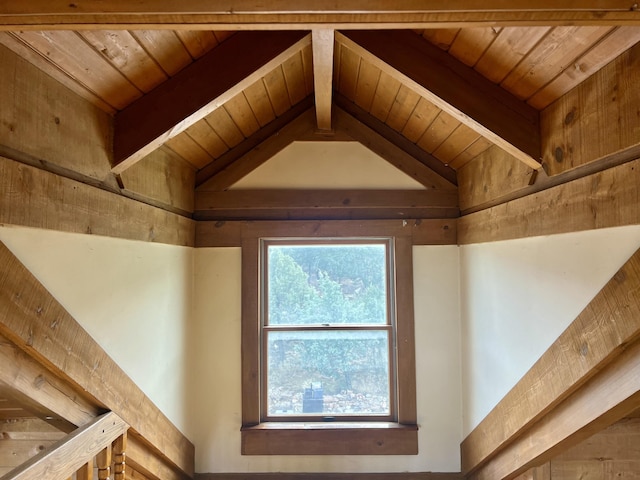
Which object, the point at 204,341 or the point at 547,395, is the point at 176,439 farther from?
the point at 547,395

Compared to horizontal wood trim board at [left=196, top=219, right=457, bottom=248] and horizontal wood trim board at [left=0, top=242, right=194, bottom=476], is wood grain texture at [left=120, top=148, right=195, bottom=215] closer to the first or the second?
horizontal wood trim board at [left=196, top=219, right=457, bottom=248]

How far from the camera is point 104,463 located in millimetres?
1781

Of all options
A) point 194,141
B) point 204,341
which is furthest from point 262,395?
point 194,141

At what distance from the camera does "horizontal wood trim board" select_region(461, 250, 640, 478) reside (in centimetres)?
139

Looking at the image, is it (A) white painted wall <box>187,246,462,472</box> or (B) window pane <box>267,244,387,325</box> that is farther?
(B) window pane <box>267,244,387,325</box>

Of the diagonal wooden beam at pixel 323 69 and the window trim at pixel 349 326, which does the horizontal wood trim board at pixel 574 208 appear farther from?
the diagonal wooden beam at pixel 323 69

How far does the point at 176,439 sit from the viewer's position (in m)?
2.64

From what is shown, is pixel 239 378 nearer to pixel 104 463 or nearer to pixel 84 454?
pixel 104 463

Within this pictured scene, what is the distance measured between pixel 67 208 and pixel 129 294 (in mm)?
623

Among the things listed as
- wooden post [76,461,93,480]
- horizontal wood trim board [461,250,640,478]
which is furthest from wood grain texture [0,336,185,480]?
horizontal wood trim board [461,250,640,478]

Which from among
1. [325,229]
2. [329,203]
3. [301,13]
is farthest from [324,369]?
[301,13]

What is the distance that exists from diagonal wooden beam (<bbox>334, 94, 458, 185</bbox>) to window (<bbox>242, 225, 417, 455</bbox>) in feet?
1.88

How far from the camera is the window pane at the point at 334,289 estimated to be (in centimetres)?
313

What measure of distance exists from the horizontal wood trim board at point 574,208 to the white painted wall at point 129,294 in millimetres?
1977
